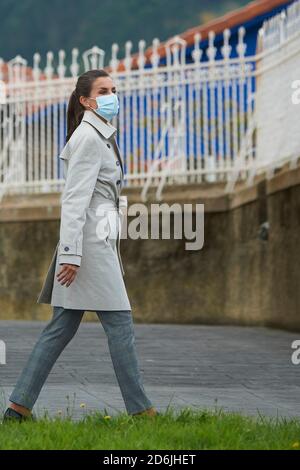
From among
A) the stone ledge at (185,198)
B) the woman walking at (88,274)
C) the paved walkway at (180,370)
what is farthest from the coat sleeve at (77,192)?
the stone ledge at (185,198)

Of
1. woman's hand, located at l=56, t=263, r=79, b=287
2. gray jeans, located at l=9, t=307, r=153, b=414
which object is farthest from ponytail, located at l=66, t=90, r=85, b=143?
gray jeans, located at l=9, t=307, r=153, b=414

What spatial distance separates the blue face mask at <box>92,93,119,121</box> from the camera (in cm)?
698

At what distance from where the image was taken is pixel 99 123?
696 centimetres

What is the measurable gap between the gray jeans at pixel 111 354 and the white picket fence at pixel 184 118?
26.0 feet

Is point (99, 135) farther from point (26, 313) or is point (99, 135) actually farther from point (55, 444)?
point (26, 313)

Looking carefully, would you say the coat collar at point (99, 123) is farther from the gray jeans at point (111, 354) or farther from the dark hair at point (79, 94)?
the gray jeans at point (111, 354)

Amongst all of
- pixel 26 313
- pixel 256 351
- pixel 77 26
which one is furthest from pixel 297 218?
pixel 77 26

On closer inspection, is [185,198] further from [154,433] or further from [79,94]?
[154,433]

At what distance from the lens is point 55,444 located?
5730 millimetres

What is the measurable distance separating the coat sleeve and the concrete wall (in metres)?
6.90

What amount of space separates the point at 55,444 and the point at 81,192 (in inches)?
58.8

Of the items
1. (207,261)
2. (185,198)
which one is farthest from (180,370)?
(185,198)

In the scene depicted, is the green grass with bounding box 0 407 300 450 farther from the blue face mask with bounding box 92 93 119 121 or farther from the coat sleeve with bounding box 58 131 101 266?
the blue face mask with bounding box 92 93 119 121

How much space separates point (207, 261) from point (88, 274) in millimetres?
9008
